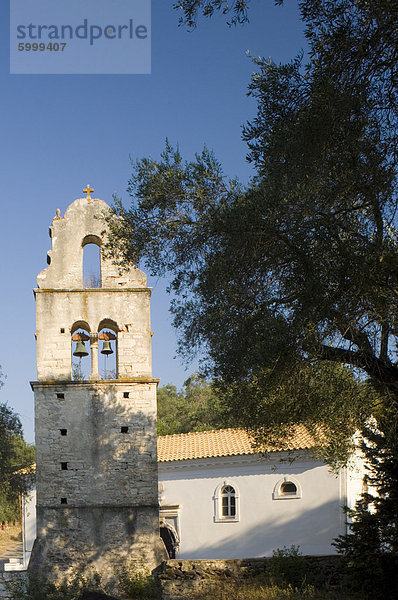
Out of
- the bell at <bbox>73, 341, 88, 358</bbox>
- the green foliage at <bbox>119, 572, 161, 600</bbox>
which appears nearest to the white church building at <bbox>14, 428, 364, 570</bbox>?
the bell at <bbox>73, 341, 88, 358</bbox>

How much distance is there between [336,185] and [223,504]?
18113 mm

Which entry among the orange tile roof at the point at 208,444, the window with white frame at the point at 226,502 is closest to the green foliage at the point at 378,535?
the orange tile roof at the point at 208,444

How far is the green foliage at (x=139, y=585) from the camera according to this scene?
16766 millimetres

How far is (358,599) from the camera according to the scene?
492 inches

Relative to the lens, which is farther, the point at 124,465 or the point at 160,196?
the point at 124,465

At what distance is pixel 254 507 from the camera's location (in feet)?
81.5

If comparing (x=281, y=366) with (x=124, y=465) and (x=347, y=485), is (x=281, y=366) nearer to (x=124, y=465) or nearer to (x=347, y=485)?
(x=124, y=465)

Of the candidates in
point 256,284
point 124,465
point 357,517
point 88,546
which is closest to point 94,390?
point 124,465

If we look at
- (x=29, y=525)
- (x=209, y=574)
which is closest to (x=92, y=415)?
(x=209, y=574)

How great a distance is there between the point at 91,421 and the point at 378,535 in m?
7.97

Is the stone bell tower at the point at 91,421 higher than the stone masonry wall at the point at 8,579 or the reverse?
higher

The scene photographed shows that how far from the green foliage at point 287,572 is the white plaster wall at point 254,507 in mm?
7789

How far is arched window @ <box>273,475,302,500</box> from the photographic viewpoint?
79.3 ft

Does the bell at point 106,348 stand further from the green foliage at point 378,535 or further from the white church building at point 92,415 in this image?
the green foliage at point 378,535
